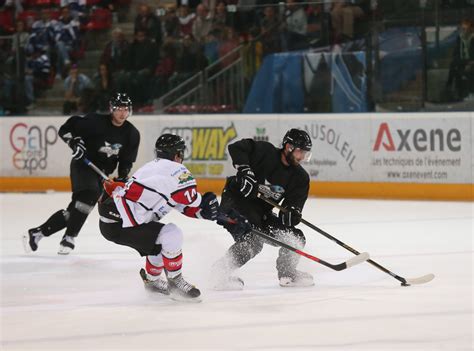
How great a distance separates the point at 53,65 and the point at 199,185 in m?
2.82

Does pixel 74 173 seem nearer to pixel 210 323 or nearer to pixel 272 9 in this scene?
pixel 210 323

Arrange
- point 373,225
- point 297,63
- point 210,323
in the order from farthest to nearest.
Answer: point 297,63, point 373,225, point 210,323

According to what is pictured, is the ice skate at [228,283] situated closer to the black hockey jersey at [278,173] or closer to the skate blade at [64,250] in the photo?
the black hockey jersey at [278,173]

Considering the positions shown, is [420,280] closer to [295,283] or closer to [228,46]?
[295,283]

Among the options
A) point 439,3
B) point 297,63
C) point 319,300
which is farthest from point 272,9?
point 319,300

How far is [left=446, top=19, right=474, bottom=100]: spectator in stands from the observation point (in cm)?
1020

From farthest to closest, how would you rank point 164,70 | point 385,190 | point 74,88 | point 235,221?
1. point 74,88
2. point 164,70
3. point 385,190
4. point 235,221

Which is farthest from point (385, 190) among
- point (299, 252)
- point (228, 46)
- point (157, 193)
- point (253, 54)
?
point (157, 193)

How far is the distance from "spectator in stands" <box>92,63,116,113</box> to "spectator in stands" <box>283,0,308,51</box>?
7.49ft

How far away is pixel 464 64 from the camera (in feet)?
33.6

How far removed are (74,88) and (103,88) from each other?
1.57 ft

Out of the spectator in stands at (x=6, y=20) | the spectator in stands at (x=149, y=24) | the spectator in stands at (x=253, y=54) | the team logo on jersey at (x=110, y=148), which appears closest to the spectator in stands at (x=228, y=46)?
the spectator in stands at (x=253, y=54)

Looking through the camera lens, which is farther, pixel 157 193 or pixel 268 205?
pixel 268 205

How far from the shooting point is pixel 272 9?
11.4 m
